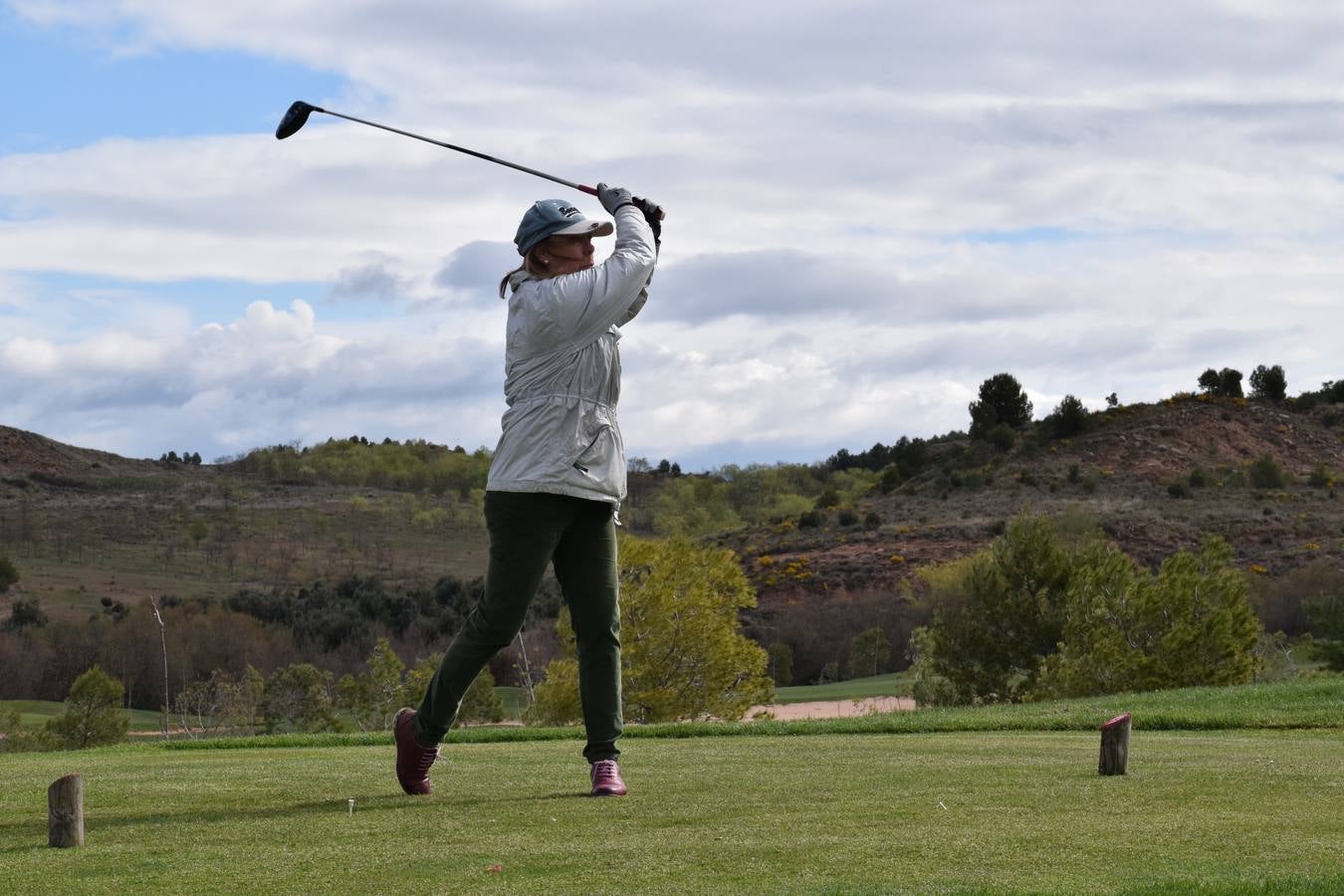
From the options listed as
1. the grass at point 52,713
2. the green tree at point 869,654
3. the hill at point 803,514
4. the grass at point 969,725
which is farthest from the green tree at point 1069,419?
the grass at point 969,725

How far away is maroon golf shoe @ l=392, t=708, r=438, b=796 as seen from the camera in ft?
22.9

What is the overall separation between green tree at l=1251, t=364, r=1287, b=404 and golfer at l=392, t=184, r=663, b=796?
363 ft

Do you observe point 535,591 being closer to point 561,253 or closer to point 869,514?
point 561,253

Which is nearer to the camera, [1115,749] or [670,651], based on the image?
[1115,749]

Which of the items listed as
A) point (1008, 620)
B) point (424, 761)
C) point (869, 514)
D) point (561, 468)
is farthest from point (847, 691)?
point (561, 468)

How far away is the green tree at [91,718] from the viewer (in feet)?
124

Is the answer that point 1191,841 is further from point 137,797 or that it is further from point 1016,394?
point 1016,394

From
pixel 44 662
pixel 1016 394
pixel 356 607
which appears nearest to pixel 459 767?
pixel 44 662

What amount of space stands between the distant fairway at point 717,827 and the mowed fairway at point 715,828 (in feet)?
0.05

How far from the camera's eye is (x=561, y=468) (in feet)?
21.5

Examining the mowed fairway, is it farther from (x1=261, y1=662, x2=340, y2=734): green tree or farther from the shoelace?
(x1=261, y1=662, x2=340, y2=734): green tree

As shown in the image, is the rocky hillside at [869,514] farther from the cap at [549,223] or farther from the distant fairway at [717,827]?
the cap at [549,223]

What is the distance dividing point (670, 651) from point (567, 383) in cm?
3131

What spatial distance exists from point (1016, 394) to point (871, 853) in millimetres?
105883
